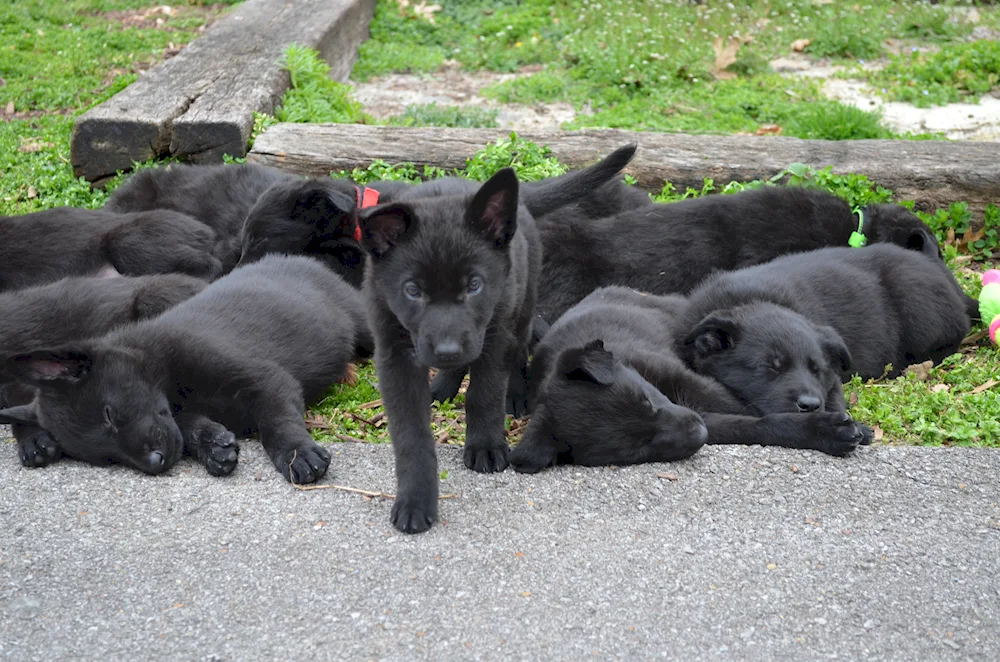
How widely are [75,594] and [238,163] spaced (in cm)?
521

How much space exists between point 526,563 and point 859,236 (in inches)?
163

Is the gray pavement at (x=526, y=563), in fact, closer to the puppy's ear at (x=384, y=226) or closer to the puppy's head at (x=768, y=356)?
the puppy's head at (x=768, y=356)

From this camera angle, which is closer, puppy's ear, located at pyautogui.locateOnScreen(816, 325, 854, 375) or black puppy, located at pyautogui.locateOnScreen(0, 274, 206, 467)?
puppy's ear, located at pyautogui.locateOnScreen(816, 325, 854, 375)

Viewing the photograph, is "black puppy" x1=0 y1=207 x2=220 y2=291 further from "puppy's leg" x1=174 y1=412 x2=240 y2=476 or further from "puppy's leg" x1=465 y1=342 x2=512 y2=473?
"puppy's leg" x1=465 y1=342 x2=512 y2=473

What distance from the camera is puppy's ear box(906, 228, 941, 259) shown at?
Result: 691 centimetres

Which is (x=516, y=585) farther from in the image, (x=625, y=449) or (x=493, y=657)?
(x=625, y=449)

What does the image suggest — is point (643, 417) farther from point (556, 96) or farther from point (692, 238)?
point (556, 96)

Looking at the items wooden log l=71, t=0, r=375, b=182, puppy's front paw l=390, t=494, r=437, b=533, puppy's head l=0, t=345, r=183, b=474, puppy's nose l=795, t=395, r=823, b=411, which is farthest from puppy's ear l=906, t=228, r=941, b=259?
wooden log l=71, t=0, r=375, b=182

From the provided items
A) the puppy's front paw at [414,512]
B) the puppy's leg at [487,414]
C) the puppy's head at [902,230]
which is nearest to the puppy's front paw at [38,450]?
the puppy's front paw at [414,512]

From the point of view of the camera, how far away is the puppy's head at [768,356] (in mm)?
5285

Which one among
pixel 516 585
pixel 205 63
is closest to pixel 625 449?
pixel 516 585

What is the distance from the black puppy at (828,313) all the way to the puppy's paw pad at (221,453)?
2.37 m

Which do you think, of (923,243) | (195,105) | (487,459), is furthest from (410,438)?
(195,105)

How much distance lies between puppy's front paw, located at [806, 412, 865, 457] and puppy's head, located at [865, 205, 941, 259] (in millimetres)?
2604
